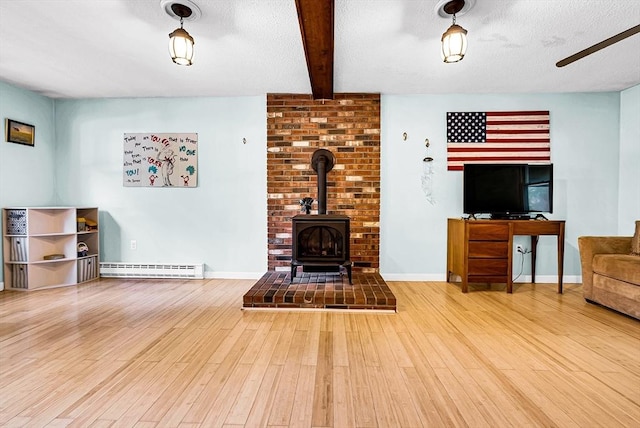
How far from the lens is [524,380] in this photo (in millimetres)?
1716

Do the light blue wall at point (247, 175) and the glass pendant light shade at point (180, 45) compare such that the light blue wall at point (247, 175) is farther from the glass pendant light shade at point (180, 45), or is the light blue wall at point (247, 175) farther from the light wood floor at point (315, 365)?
the glass pendant light shade at point (180, 45)

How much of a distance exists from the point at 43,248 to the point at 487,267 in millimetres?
4888

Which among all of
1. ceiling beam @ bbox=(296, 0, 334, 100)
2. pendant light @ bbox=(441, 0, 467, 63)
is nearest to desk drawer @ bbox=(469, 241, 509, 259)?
pendant light @ bbox=(441, 0, 467, 63)

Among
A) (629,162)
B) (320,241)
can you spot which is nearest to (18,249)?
(320,241)

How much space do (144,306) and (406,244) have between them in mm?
2938

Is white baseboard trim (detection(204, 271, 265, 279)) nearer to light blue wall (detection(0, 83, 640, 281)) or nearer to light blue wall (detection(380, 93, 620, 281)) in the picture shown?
light blue wall (detection(0, 83, 640, 281))

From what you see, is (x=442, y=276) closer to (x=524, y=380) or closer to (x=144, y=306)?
(x=524, y=380)

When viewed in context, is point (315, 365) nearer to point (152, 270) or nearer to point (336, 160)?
point (336, 160)

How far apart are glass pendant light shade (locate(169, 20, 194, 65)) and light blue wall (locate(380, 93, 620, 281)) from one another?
2455 millimetres

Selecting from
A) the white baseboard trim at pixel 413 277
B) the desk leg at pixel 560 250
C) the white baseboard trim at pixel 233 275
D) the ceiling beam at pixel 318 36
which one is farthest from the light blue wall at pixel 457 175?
the white baseboard trim at pixel 233 275

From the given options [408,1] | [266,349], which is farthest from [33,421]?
[408,1]

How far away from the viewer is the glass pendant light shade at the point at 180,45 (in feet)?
7.14

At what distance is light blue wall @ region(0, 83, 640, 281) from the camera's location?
3895 mm

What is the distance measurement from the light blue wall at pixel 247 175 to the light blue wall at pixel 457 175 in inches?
0.5
